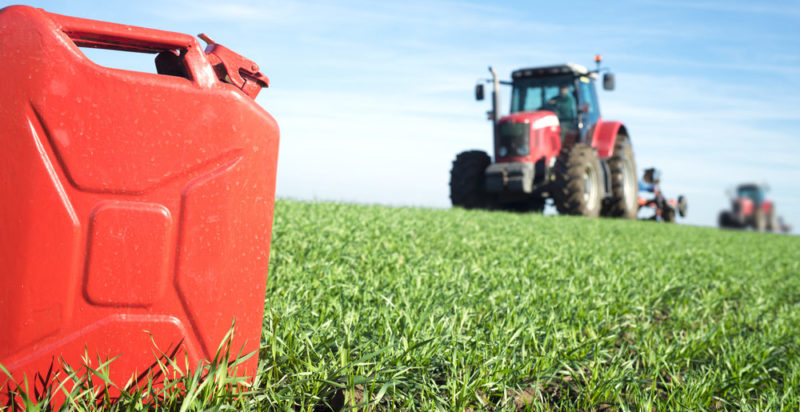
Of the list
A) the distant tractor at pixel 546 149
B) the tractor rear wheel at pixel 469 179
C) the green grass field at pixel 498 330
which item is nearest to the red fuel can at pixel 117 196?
the green grass field at pixel 498 330

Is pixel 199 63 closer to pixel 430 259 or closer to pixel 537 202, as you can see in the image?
pixel 430 259

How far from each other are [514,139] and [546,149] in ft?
2.25

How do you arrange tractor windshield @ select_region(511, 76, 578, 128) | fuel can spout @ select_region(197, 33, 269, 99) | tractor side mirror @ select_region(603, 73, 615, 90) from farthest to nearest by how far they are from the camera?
tractor windshield @ select_region(511, 76, 578, 128)
tractor side mirror @ select_region(603, 73, 615, 90)
fuel can spout @ select_region(197, 33, 269, 99)

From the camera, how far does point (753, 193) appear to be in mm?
25438

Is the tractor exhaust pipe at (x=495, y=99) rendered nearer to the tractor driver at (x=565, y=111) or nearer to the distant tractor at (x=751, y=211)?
the tractor driver at (x=565, y=111)

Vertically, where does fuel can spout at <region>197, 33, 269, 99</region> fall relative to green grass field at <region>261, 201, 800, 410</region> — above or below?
above

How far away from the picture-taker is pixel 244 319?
1615 mm

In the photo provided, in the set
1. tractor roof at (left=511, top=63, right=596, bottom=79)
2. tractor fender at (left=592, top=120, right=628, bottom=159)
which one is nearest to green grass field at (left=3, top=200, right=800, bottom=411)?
tractor roof at (left=511, top=63, right=596, bottom=79)

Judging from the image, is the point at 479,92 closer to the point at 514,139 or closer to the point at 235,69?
the point at 514,139

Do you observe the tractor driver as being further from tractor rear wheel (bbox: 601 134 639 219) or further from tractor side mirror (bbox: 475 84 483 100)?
tractor rear wheel (bbox: 601 134 639 219)

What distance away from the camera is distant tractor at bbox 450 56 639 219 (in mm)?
9539

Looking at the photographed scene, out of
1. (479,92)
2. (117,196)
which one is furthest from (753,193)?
(117,196)

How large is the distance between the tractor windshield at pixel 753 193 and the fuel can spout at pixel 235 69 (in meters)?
27.9

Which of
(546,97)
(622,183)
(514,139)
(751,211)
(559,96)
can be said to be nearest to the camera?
(514,139)
